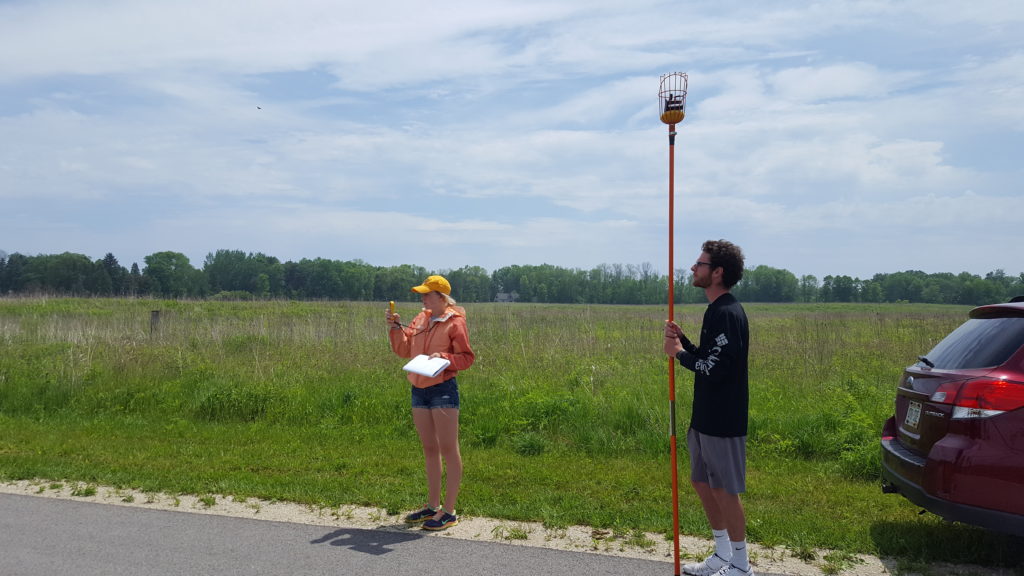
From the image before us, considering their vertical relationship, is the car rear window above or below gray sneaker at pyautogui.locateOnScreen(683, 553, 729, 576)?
above

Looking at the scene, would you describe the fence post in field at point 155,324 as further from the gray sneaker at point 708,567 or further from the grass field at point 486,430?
the gray sneaker at point 708,567

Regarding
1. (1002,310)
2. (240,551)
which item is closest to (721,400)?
(1002,310)

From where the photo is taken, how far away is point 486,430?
9172 mm

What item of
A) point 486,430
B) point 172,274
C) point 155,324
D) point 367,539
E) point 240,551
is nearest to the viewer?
point 240,551

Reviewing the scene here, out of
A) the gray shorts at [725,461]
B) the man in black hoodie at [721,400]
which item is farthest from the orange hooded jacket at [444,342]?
the gray shorts at [725,461]

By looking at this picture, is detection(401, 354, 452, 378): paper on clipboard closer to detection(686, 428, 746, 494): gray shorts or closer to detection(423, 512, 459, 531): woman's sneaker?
detection(423, 512, 459, 531): woman's sneaker

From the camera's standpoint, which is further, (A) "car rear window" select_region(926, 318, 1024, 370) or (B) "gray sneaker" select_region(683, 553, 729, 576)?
(B) "gray sneaker" select_region(683, 553, 729, 576)

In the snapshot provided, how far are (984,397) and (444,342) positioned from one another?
11.9 ft

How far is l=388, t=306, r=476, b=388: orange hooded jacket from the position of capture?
5.58 meters

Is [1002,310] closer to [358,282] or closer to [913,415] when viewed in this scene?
[913,415]

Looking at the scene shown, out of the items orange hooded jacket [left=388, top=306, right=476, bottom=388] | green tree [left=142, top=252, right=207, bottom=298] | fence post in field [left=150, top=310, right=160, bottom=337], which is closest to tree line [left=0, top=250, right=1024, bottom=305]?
green tree [left=142, top=252, right=207, bottom=298]

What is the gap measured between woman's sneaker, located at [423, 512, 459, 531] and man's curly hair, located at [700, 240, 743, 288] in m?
2.90

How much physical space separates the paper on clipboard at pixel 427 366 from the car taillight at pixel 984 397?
3.35m

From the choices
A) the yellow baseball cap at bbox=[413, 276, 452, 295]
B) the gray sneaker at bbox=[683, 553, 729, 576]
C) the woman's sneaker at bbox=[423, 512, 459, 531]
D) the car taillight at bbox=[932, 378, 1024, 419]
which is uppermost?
the yellow baseball cap at bbox=[413, 276, 452, 295]
